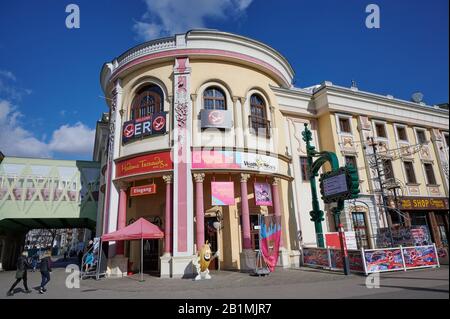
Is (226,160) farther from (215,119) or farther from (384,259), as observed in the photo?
(384,259)

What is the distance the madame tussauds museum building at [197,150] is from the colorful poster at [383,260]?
5077 millimetres

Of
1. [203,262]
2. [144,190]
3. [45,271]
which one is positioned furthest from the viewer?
[144,190]

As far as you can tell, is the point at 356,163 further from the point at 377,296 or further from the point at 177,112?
the point at 377,296

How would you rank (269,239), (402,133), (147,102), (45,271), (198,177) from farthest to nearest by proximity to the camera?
1. (402,133)
2. (147,102)
3. (198,177)
4. (269,239)
5. (45,271)

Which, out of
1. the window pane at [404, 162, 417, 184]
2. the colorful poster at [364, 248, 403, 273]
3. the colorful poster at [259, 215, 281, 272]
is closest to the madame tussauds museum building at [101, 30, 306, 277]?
the colorful poster at [259, 215, 281, 272]

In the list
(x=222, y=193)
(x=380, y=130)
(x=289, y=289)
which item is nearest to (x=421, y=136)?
(x=380, y=130)

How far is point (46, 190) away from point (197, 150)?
535 inches

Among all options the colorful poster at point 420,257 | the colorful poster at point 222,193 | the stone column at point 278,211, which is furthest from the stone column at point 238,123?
the colorful poster at point 420,257

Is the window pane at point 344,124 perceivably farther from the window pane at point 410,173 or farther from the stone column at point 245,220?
the stone column at point 245,220

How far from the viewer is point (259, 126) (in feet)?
61.0

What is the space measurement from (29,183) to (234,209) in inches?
620

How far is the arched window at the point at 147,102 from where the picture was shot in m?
18.0
